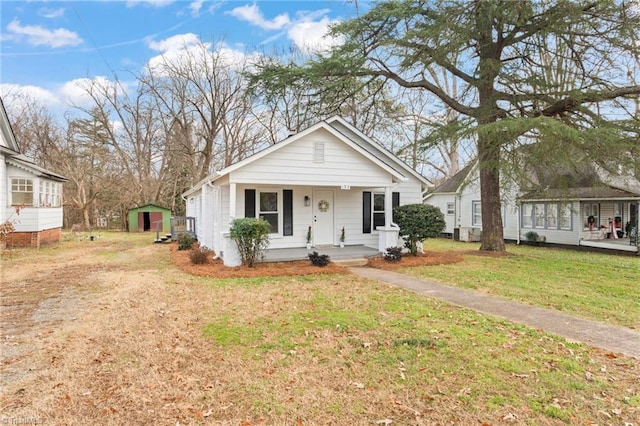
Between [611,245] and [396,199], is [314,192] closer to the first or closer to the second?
[396,199]

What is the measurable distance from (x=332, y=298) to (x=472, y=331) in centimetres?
276

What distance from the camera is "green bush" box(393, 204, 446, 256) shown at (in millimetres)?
12234

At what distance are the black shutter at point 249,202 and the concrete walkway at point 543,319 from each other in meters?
5.57

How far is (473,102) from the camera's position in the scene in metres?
15.0

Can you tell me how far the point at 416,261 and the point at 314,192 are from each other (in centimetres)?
444

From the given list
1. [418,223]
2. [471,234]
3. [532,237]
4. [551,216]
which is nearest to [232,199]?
[418,223]

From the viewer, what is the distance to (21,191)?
1545cm

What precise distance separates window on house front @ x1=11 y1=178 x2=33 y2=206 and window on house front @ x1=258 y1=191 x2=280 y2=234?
1122cm

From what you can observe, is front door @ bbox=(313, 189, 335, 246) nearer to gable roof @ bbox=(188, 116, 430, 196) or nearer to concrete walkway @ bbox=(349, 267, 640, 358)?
gable roof @ bbox=(188, 116, 430, 196)

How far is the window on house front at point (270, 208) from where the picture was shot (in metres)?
12.4

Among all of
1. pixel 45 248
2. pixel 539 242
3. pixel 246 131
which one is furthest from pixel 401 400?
pixel 246 131

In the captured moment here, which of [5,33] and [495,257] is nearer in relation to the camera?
[5,33]

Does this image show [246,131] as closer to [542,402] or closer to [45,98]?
[45,98]

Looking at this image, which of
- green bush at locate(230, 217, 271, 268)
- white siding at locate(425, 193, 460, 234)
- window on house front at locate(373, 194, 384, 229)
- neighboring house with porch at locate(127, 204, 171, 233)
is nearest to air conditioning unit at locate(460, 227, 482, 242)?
white siding at locate(425, 193, 460, 234)
